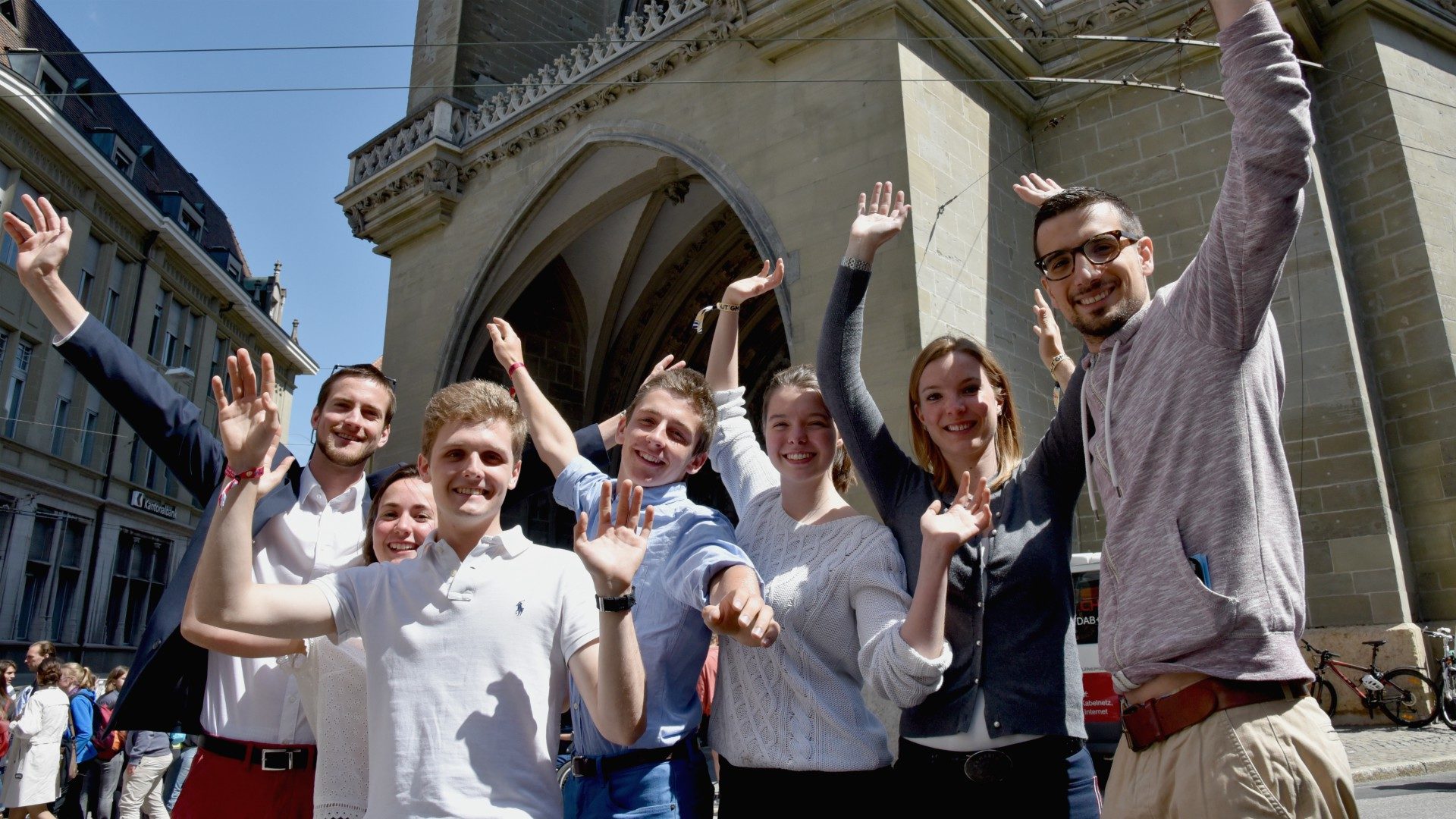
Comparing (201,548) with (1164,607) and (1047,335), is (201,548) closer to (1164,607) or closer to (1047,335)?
(1164,607)

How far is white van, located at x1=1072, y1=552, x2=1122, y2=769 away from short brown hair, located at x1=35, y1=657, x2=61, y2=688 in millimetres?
6723

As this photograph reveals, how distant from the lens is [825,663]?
75.9 inches

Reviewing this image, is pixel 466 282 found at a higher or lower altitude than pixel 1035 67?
lower

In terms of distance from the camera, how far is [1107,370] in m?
1.69

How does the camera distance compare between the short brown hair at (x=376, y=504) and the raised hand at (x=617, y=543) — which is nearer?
the raised hand at (x=617, y=543)

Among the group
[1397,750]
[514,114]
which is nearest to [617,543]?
[1397,750]

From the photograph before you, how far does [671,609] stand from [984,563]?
2.01 ft

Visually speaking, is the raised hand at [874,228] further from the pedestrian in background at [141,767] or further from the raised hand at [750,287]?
the pedestrian in background at [141,767]

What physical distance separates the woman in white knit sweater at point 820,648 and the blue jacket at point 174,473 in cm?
101

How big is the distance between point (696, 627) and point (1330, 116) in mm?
9662

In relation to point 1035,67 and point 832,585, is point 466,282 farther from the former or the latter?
point 832,585

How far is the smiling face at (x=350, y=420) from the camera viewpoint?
8.46 feet

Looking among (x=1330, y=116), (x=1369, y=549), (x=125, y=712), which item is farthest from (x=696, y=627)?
(x=1330, y=116)

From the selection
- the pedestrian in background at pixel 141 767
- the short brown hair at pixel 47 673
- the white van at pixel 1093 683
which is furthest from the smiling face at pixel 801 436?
the short brown hair at pixel 47 673
